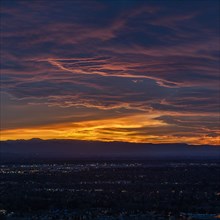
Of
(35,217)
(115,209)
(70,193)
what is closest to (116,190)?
(70,193)

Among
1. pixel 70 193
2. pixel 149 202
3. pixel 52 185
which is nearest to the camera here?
pixel 149 202

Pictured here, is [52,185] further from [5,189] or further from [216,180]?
[216,180]

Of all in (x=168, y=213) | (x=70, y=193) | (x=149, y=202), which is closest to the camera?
(x=168, y=213)

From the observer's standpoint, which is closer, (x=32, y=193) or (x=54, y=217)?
(x=54, y=217)

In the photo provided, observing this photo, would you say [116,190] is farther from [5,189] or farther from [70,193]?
[5,189]

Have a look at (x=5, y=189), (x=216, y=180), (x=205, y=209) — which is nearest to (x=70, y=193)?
(x=5, y=189)

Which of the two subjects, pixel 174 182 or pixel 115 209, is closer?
pixel 115 209

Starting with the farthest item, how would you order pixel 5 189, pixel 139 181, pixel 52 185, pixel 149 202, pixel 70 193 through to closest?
pixel 139 181, pixel 52 185, pixel 5 189, pixel 70 193, pixel 149 202

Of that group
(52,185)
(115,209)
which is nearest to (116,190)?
(52,185)

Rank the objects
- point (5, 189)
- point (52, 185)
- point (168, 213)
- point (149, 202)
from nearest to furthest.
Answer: point (168, 213) → point (149, 202) → point (5, 189) → point (52, 185)
